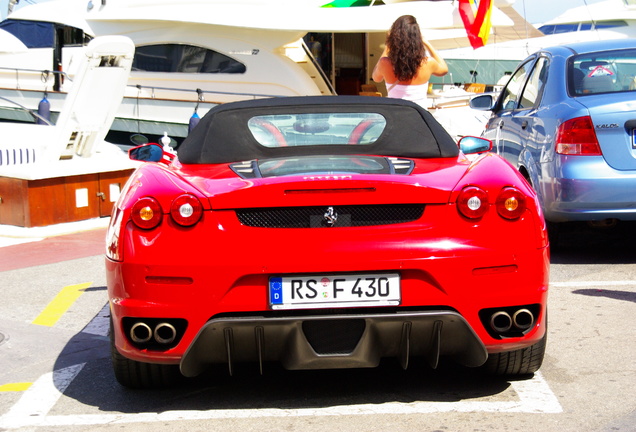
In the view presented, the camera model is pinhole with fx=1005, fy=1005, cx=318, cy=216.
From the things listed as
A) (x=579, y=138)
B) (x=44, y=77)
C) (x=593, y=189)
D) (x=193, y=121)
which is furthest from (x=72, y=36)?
(x=593, y=189)

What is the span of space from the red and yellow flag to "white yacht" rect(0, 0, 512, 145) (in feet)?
0.92

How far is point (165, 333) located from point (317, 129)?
4.86ft

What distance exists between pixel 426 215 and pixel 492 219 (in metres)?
0.28

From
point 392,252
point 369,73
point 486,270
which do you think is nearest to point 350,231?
point 392,252

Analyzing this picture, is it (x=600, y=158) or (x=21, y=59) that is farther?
(x=21, y=59)

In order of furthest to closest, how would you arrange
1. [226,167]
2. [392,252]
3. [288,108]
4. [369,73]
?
[369,73], [288,108], [226,167], [392,252]

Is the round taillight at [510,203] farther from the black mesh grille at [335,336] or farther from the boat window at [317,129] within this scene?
the boat window at [317,129]

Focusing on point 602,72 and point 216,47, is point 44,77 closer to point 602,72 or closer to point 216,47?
point 216,47

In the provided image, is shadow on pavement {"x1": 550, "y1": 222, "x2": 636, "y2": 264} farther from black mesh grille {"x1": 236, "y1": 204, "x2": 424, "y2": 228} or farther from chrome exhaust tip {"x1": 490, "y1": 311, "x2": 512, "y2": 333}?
black mesh grille {"x1": 236, "y1": 204, "x2": 424, "y2": 228}

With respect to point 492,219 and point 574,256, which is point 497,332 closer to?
point 492,219

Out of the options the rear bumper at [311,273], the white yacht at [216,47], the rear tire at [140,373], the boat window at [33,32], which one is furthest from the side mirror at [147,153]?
the boat window at [33,32]

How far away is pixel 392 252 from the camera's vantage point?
12.6ft

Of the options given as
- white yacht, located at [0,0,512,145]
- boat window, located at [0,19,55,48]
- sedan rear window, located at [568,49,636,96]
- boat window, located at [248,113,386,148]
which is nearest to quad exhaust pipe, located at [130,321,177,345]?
boat window, located at [248,113,386,148]

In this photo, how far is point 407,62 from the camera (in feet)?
30.2
